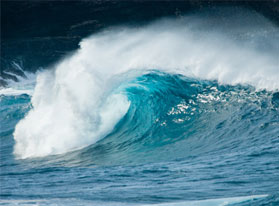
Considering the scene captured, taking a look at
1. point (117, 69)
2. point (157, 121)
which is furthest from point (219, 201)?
point (117, 69)

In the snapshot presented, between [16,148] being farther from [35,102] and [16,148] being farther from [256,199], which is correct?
[256,199]

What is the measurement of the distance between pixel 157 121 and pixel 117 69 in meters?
1.68

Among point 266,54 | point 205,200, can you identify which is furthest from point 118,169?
point 266,54

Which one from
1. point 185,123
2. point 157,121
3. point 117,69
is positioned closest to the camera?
point 185,123

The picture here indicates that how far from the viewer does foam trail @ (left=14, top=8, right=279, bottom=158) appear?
24.5 ft

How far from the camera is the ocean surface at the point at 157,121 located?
4.45 meters

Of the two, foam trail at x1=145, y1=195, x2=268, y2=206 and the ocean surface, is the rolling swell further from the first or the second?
foam trail at x1=145, y1=195, x2=268, y2=206

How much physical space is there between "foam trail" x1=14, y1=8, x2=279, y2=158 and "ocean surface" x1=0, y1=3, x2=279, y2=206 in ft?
0.09

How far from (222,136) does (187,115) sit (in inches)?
51.2

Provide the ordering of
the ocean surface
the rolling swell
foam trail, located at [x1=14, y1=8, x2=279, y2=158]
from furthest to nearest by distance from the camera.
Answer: foam trail, located at [x1=14, y1=8, x2=279, y2=158]
the rolling swell
the ocean surface

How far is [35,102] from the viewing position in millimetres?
8523

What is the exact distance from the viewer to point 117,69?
8.51m

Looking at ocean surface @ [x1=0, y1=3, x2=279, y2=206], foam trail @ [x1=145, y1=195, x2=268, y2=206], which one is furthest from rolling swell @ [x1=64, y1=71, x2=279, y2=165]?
foam trail @ [x1=145, y1=195, x2=268, y2=206]

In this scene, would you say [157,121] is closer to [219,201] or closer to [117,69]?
[117,69]
